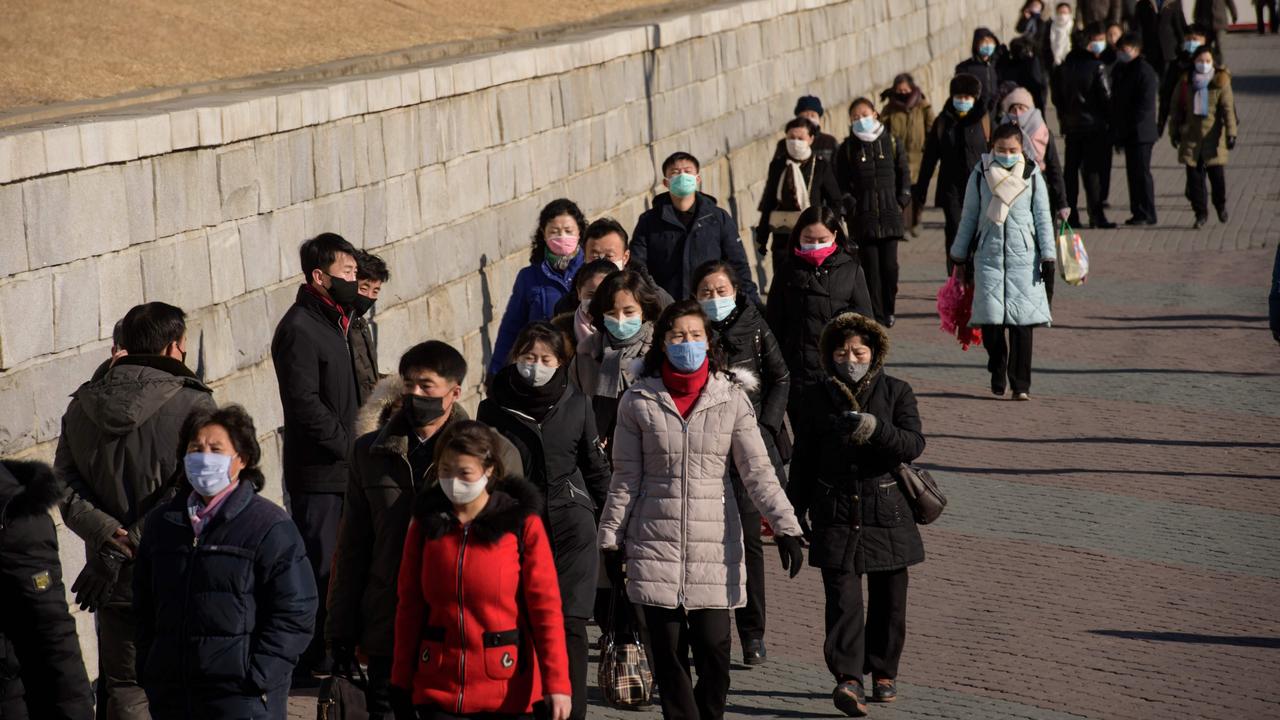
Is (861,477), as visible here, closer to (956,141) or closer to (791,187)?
(791,187)

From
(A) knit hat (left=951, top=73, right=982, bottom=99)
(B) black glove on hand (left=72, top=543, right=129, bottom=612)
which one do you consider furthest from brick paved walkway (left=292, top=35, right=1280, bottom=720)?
(A) knit hat (left=951, top=73, right=982, bottom=99)

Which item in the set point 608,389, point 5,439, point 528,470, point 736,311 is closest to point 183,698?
point 528,470

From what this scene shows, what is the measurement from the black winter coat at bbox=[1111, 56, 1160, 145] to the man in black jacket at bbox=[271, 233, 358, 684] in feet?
45.9

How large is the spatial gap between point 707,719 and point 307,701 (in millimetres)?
1678

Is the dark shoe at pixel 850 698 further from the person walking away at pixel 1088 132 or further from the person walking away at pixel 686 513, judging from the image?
the person walking away at pixel 1088 132

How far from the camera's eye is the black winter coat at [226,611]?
17.7ft

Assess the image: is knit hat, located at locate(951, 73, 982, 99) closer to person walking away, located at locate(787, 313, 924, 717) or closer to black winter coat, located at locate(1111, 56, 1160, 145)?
black winter coat, located at locate(1111, 56, 1160, 145)

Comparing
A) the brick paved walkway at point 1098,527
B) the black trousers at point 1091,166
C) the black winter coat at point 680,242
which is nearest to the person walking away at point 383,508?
the brick paved walkway at point 1098,527

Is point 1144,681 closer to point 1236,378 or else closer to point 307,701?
point 307,701

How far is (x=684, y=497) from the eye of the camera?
677 centimetres

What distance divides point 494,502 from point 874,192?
32.9 feet

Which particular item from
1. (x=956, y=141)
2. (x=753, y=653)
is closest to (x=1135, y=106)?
(x=956, y=141)

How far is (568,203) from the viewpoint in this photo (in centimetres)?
988

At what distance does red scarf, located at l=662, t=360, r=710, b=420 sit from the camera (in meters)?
6.91
